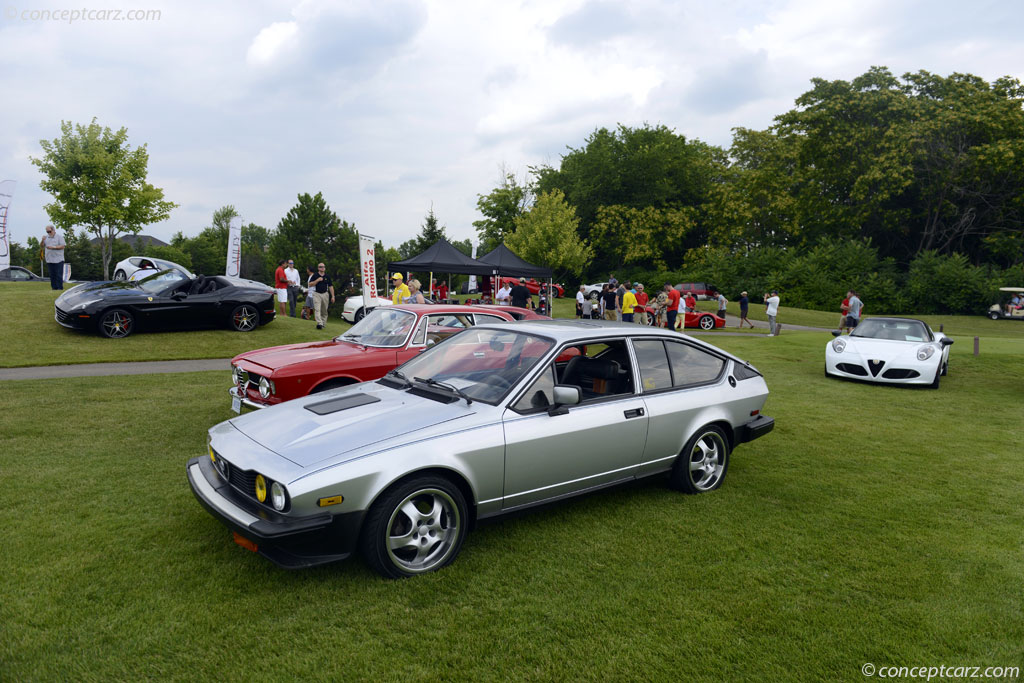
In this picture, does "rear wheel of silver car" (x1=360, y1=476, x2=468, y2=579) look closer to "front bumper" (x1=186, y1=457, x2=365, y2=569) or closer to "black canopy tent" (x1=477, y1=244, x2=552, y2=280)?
"front bumper" (x1=186, y1=457, x2=365, y2=569)

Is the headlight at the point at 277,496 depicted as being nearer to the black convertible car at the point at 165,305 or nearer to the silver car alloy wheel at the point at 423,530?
the silver car alloy wheel at the point at 423,530

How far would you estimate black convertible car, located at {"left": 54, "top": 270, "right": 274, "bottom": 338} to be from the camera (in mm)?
12680

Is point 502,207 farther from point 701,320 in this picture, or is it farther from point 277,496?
point 277,496

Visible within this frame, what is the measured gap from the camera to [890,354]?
11.0 metres

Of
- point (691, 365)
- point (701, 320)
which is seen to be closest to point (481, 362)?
point (691, 365)

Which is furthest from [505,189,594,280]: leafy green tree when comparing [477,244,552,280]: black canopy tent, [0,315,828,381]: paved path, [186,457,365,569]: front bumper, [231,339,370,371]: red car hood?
[186,457,365,569]: front bumper

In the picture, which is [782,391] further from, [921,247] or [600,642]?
[921,247]

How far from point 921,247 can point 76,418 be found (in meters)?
47.1

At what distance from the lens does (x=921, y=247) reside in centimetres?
4000

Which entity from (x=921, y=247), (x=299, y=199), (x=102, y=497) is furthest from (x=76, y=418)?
(x=921, y=247)

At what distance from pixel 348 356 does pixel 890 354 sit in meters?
9.89

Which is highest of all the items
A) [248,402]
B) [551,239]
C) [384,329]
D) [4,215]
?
[551,239]

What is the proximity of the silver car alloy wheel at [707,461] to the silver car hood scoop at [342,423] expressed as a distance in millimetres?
2219

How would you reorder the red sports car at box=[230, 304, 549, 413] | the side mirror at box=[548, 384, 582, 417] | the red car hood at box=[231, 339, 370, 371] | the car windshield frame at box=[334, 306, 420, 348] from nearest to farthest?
the side mirror at box=[548, 384, 582, 417] → the red sports car at box=[230, 304, 549, 413] → the red car hood at box=[231, 339, 370, 371] → the car windshield frame at box=[334, 306, 420, 348]
